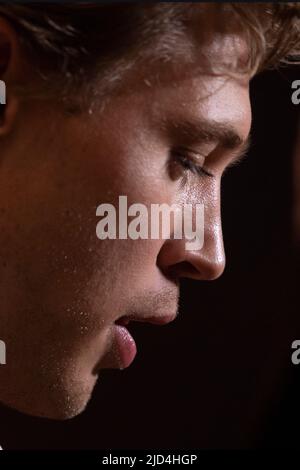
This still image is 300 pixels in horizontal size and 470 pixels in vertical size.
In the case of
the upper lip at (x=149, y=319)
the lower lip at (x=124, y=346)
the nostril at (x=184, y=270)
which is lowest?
the lower lip at (x=124, y=346)

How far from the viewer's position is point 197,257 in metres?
0.73

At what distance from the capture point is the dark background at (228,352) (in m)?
0.77

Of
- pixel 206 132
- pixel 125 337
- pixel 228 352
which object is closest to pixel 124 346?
pixel 125 337

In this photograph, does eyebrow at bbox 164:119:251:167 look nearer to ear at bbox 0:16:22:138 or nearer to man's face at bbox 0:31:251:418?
man's face at bbox 0:31:251:418

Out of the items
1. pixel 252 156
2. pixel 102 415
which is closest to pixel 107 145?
pixel 252 156

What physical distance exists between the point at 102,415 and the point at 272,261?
234 mm

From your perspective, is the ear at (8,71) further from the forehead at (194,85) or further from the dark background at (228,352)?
the dark background at (228,352)

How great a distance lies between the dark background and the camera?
766 millimetres

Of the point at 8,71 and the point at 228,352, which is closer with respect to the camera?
the point at 8,71

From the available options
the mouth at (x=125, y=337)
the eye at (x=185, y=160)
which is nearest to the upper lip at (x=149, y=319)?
the mouth at (x=125, y=337)

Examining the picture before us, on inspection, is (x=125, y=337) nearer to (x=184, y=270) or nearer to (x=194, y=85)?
(x=184, y=270)

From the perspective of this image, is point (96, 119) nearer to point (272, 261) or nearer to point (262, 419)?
point (272, 261)

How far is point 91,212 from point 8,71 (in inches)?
5.6

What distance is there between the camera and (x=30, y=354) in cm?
71
